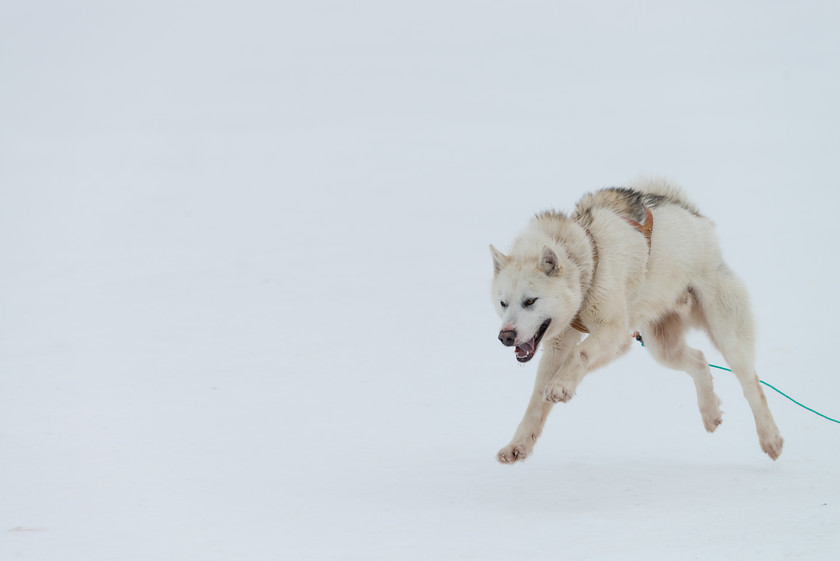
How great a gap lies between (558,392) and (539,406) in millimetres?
510

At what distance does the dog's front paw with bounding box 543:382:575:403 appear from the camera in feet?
15.2

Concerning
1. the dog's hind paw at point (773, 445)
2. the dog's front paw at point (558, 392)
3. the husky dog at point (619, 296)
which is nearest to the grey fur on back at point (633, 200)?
the husky dog at point (619, 296)

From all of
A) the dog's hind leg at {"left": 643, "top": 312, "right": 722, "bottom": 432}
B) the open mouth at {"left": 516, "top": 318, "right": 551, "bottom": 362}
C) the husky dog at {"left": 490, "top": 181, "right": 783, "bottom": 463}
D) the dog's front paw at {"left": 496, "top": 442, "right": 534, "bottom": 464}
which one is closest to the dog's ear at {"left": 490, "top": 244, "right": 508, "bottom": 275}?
the husky dog at {"left": 490, "top": 181, "right": 783, "bottom": 463}

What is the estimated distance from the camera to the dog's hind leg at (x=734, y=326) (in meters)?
5.49

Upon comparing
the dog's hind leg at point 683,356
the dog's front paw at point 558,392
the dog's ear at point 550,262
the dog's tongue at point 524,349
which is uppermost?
the dog's ear at point 550,262

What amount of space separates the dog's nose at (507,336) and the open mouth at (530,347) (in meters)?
0.09

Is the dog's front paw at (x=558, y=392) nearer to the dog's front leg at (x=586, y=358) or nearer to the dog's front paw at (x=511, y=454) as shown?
the dog's front leg at (x=586, y=358)

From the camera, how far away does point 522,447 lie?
195 inches

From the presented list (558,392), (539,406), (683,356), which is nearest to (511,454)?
(539,406)

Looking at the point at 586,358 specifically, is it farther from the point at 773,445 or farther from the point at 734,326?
the point at 773,445

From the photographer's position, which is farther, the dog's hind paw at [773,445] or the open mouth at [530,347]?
the dog's hind paw at [773,445]

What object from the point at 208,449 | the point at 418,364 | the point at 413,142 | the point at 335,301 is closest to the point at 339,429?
the point at 208,449

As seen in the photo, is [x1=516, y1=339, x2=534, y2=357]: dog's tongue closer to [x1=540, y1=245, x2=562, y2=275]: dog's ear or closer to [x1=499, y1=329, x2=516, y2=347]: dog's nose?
[x1=499, y1=329, x2=516, y2=347]: dog's nose

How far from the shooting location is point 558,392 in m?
4.63
